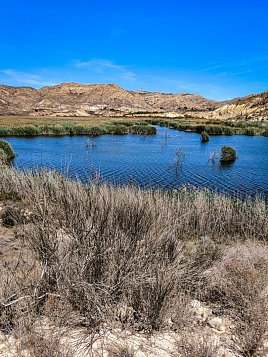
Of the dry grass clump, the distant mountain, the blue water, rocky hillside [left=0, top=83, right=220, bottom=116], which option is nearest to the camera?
the dry grass clump

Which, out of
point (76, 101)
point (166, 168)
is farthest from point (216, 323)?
point (76, 101)

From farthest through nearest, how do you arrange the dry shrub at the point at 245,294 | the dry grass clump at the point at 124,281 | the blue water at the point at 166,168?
the blue water at the point at 166,168, the dry grass clump at the point at 124,281, the dry shrub at the point at 245,294

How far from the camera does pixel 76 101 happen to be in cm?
16100

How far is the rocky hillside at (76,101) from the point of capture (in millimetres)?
134000

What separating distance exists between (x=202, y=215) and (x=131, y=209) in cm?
277

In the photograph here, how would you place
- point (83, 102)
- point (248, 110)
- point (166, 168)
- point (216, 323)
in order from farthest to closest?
point (83, 102) → point (248, 110) → point (166, 168) → point (216, 323)

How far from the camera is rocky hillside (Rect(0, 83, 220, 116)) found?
134000 mm

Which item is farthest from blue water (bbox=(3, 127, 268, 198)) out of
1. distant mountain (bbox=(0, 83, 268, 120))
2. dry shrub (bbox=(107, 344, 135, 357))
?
distant mountain (bbox=(0, 83, 268, 120))

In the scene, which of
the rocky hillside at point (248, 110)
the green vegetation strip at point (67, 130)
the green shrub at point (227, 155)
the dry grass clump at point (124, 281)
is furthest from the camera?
the rocky hillside at point (248, 110)

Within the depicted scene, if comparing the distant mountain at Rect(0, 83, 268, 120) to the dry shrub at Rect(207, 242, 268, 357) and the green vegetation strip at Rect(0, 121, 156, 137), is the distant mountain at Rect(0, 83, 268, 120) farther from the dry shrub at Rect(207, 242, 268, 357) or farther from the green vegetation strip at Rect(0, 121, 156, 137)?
the dry shrub at Rect(207, 242, 268, 357)

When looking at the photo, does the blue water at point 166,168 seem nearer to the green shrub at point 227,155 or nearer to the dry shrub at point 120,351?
the green shrub at point 227,155

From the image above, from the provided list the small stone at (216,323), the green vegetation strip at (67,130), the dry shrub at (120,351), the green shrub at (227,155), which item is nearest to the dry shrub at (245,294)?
the small stone at (216,323)

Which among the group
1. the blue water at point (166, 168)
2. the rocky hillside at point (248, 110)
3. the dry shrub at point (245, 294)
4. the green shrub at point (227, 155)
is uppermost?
the rocky hillside at point (248, 110)

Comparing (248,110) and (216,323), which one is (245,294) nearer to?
(216,323)
